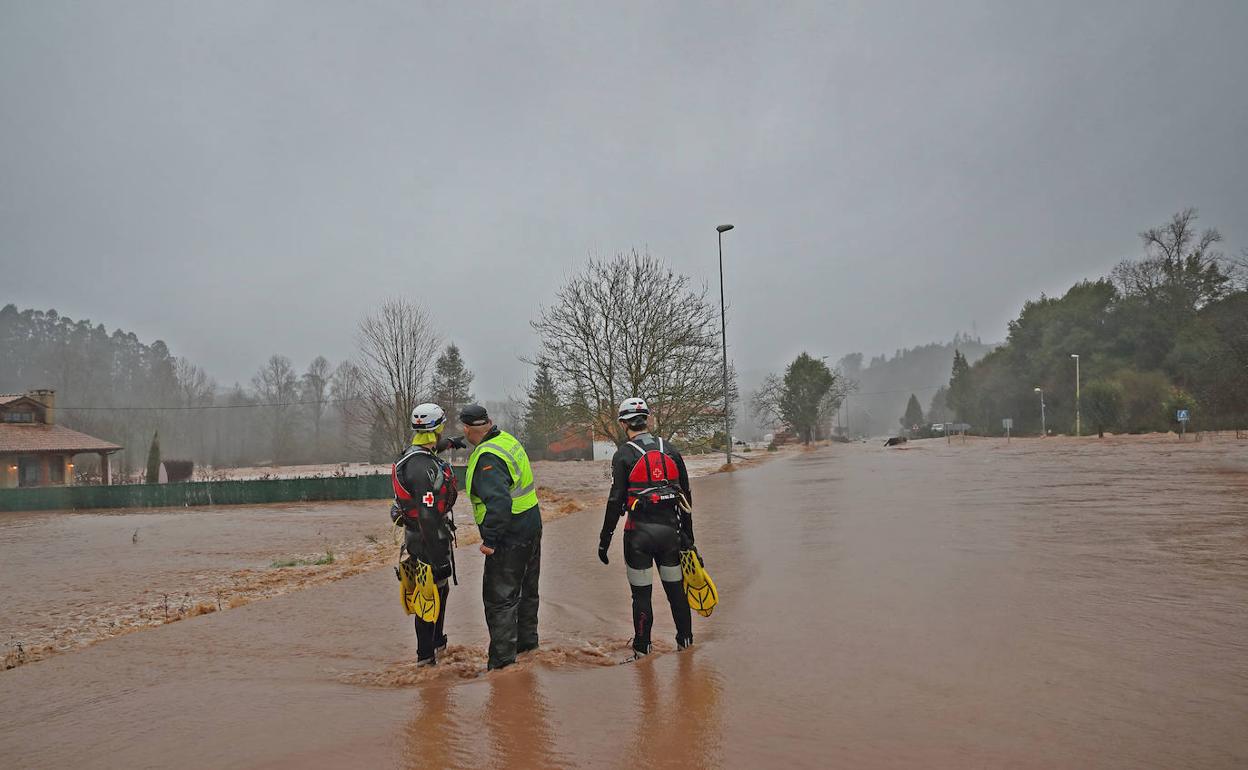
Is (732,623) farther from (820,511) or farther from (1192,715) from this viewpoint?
(820,511)

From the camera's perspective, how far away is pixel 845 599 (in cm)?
706

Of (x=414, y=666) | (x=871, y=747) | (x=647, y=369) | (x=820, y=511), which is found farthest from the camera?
(x=647, y=369)

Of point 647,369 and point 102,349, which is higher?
point 102,349

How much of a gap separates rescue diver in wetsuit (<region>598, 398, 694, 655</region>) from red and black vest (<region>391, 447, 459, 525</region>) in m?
1.23

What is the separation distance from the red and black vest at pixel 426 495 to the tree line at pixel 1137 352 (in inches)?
1747

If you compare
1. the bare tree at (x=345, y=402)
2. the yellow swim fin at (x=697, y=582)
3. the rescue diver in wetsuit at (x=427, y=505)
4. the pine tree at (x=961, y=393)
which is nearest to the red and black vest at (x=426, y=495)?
the rescue diver in wetsuit at (x=427, y=505)

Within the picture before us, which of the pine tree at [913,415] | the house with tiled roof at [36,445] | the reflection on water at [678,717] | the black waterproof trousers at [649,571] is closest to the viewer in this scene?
the reflection on water at [678,717]

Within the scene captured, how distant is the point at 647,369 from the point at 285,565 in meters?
15.7

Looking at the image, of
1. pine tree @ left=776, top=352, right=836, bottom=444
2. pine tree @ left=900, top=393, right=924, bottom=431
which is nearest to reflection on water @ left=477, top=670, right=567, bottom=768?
pine tree @ left=776, top=352, right=836, bottom=444

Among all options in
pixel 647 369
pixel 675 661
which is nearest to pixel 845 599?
pixel 675 661

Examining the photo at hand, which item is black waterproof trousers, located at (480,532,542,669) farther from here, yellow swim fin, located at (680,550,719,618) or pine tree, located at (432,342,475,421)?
pine tree, located at (432,342,475,421)

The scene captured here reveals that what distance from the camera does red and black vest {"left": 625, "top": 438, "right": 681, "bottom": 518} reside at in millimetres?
5453

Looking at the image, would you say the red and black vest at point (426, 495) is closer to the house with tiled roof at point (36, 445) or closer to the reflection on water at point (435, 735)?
the reflection on water at point (435, 735)

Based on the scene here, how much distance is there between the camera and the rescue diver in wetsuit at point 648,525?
545 centimetres
